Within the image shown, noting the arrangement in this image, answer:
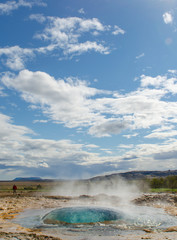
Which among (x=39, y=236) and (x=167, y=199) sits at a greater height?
(x=39, y=236)

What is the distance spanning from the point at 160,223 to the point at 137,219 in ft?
7.07

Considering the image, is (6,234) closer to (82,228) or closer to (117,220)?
(82,228)

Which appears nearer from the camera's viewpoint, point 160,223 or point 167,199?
point 160,223

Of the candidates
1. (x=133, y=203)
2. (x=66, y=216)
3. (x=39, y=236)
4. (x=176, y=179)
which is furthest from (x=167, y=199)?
(x=176, y=179)

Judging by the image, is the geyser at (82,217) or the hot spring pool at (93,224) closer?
the hot spring pool at (93,224)

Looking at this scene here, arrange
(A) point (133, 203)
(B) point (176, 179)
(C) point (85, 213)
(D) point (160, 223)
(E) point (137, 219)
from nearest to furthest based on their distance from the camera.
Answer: (D) point (160, 223), (E) point (137, 219), (C) point (85, 213), (A) point (133, 203), (B) point (176, 179)

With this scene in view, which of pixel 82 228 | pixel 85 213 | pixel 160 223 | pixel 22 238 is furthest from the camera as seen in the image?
pixel 85 213

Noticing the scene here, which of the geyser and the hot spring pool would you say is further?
the geyser

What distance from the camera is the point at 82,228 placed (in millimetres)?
15453

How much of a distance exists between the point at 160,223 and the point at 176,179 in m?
51.3

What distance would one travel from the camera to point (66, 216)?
2003 cm

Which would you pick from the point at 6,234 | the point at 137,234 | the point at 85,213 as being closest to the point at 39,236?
the point at 6,234

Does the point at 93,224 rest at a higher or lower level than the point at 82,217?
higher

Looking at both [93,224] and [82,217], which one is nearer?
[93,224]
